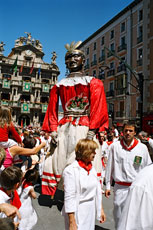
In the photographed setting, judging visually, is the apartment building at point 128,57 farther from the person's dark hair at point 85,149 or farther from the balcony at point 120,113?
the person's dark hair at point 85,149

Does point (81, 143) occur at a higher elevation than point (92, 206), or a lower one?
higher

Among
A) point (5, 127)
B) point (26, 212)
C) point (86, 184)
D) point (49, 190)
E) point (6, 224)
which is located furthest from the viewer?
point (49, 190)

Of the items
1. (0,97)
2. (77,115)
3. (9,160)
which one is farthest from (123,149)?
(0,97)

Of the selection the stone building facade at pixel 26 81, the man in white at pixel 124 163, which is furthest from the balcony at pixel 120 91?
the man in white at pixel 124 163

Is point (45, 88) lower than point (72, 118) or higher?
higher

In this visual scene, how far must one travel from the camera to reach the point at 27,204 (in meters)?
2.80

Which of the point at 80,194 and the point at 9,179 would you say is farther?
the point at 80,194

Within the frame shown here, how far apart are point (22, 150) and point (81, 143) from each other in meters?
0.94

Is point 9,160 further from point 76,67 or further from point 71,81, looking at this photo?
point 76,67

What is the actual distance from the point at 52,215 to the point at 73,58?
115 inches

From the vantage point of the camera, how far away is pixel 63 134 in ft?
12.8

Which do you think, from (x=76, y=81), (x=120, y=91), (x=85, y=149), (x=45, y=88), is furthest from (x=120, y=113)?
(x=85, y=149)

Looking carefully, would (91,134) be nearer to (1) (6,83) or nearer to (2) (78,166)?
(2) (78,166)

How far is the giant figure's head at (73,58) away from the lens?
171 inches
